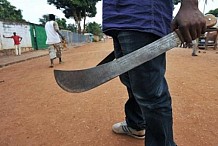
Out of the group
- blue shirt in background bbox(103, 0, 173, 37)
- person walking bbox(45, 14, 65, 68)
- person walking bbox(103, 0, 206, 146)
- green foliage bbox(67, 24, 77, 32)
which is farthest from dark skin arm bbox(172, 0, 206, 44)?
green foliage bbox(67, 24, 77, 32)

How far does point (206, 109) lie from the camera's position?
271 cm

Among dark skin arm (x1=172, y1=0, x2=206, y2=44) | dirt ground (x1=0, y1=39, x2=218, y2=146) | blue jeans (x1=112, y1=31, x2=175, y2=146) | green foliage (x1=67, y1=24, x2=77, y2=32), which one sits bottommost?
dirt ground (x1=0, y1=39, x2=218, y2=146)

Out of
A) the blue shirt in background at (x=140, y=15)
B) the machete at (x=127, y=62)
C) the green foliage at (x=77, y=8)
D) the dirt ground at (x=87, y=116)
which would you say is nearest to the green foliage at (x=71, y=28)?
the green foliage at (x=77, y=8)

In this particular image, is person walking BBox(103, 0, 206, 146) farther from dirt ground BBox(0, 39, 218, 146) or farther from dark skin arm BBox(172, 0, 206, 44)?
dirt ground BBox(0, 39, 218, 146)

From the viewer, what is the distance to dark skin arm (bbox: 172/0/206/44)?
1.09 metres

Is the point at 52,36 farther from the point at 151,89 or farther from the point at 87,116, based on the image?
the point at 151,89

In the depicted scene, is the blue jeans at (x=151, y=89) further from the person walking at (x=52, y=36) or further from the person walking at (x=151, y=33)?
the person walking at (x=52, y=36)

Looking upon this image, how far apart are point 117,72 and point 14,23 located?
48.2 ft

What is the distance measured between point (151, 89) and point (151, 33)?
0.31 meters

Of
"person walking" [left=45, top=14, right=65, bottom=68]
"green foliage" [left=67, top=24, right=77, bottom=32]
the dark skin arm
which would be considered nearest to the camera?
the dark skin arm

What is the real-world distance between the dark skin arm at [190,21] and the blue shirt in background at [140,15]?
0.14m

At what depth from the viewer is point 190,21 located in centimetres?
109

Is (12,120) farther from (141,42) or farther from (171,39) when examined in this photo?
(171,39)

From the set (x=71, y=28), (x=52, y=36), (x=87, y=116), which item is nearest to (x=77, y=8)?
(x=71, y=28)
